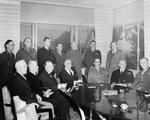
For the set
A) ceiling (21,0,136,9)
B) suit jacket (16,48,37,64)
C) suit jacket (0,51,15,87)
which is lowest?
suit jacket (0,51,15,87)

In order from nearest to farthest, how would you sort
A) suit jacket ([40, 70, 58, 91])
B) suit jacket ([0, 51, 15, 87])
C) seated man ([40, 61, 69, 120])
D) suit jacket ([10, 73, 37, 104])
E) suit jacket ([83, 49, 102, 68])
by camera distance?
suit jacket ([10, 73, 37, 104]) < seated man ([40, 61, 69, 120]) < suit jacket ([40, 70, 58, 91]) < suit jacket ([0, 51, 15, 87]) < suit jacket ([83, 49, 102, 68])

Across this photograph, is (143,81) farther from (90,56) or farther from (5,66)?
(5,66)

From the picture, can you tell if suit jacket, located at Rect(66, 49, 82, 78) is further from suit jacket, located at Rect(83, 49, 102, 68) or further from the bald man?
the bald man

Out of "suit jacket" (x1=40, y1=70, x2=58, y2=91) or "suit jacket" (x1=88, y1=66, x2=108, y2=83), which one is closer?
"suit jacket" (x1=40, y1=70, x2=58, y2=91)

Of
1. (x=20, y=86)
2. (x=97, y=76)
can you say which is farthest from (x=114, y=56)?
(x=20, y=86)

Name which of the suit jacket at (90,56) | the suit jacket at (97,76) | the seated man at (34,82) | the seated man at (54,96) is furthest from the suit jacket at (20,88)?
the suit jacket at (90,56)

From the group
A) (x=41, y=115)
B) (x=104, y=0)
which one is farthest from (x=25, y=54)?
(x=104, y=0)

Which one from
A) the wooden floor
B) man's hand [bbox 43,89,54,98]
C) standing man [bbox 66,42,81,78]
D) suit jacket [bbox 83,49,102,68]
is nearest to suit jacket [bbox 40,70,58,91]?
man's hand [bbox 43,89,54,98]

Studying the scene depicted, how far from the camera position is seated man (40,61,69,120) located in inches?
141

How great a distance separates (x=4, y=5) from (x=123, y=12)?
128 inches

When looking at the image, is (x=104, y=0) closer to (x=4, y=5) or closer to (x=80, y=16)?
(x=80, y=16)

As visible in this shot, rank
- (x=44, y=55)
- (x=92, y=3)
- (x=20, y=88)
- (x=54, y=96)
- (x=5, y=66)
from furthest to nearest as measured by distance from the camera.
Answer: (x=92, y=3)
(x=44, y=55)
(x=5, y=66)
(x=54, y=96)
(x=20, y=88)

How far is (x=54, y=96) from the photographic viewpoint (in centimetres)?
377

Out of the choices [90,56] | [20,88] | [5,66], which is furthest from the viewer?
[90,56]
